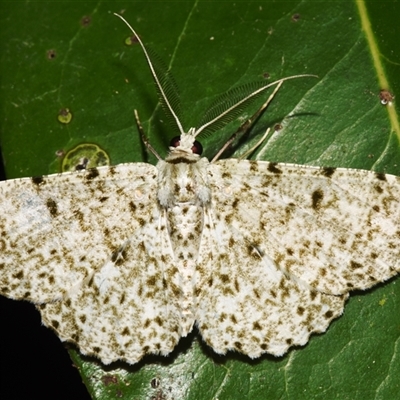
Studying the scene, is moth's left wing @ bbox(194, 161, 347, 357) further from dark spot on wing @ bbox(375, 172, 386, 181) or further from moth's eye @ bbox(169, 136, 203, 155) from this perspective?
dark spot on wing @ bbox(375, 172, 386, 181)

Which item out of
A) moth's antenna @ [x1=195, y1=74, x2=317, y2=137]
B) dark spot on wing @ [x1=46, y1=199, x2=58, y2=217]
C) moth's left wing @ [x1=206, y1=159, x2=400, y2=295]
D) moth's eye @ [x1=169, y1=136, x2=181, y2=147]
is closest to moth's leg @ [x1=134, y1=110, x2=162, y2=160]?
moth's eye @ [x1=169, y1=136, x2=181, y2=147]

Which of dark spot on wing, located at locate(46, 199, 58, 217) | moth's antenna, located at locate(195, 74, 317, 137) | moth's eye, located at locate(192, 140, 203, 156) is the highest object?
moth's antenna, located at locate(195, 74, 317, 137)

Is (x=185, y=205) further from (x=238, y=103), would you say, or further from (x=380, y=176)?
(x=380, y=176)

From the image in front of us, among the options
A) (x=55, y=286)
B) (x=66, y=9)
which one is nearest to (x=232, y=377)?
(x=55, y=286)

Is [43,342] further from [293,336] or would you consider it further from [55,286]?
[293,336]

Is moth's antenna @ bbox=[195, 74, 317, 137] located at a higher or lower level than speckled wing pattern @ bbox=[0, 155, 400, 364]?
higher

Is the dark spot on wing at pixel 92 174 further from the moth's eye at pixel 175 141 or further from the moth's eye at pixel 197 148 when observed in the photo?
the moth's eye at pixel 197 148

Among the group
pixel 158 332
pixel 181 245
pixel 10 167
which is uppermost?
pixel 10 167

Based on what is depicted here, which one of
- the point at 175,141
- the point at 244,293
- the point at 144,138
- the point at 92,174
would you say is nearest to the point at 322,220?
the point at 244,293
